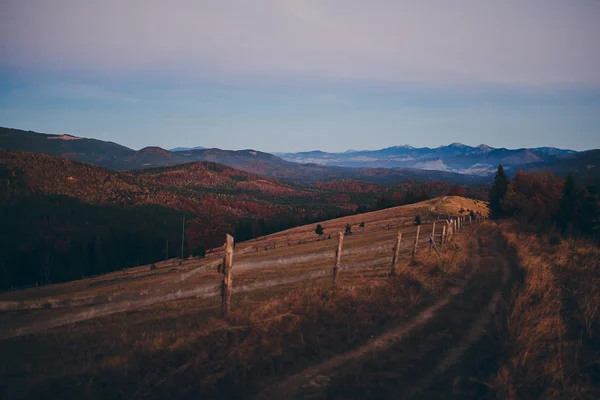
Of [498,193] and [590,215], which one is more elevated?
[498,193]

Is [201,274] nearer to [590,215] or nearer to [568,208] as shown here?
[590,215]

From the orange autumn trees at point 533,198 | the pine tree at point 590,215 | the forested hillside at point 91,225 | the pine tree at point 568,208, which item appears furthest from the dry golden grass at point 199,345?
the forested hillside at point 91,225

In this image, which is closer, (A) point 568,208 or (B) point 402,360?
(B) point 402,360

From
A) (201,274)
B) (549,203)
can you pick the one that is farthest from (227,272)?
(549,203)

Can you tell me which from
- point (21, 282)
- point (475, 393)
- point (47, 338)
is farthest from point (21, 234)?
point (475, 393)

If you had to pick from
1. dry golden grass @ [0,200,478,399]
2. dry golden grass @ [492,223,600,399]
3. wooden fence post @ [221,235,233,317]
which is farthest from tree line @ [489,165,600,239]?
wooden fence post @ [221,235,233,317]

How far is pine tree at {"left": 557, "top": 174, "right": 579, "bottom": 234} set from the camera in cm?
4009

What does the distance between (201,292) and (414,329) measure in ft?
18.3

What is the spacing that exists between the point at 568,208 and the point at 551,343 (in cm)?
4158

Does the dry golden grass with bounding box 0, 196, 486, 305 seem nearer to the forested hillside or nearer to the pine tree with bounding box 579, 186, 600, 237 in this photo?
the pine tree with bounding box 579, 186, 600, 237

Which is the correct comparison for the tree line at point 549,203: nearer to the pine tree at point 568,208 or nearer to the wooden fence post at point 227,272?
the pine tree at point 568,208

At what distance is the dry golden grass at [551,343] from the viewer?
20.9ft

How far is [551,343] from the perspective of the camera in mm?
8023

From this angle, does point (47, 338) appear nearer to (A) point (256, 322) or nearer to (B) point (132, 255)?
(A) point (256, 322)
